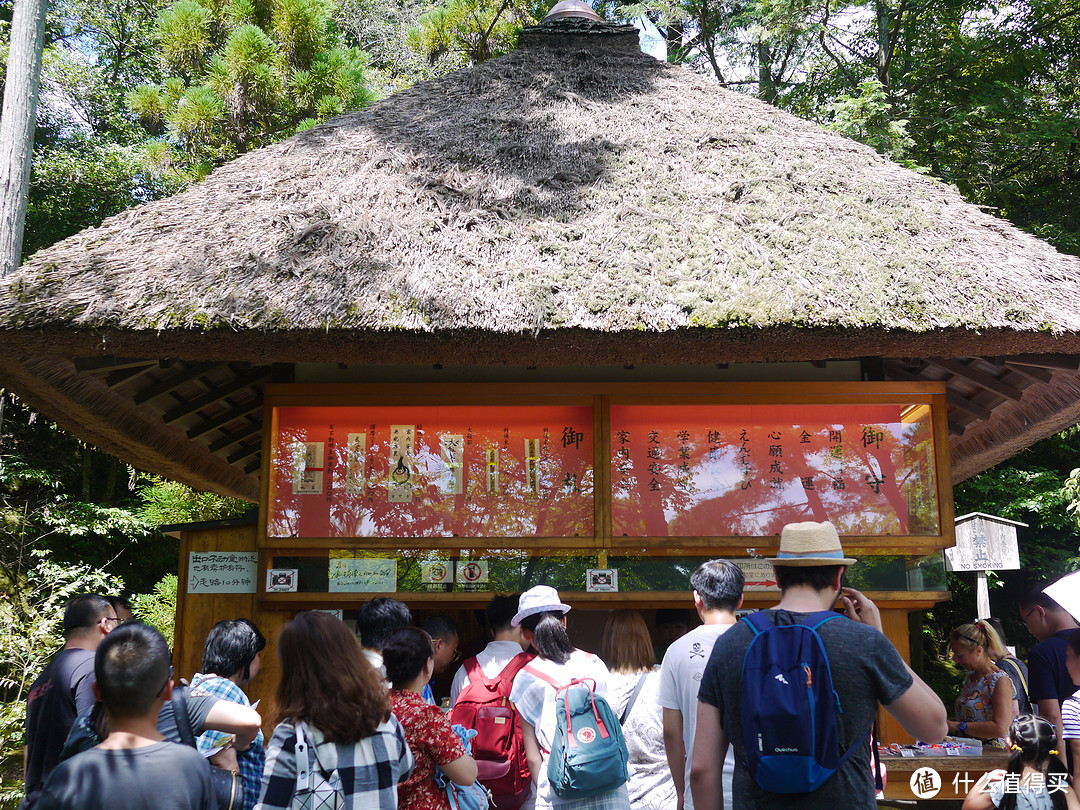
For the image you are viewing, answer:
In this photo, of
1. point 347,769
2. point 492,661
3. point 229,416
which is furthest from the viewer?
point 229,416

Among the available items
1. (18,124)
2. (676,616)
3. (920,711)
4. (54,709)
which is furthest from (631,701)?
(18,124)

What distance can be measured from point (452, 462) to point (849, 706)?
3410 mm

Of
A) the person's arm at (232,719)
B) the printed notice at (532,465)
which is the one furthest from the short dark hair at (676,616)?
the person's arm at (232,719)

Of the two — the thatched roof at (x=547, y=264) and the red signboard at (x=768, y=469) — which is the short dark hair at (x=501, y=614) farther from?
the thatched roof at (x=547, y=264)

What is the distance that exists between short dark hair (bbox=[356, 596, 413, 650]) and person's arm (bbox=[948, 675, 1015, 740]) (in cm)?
395

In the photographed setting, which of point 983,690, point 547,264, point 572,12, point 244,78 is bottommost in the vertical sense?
point 983,690

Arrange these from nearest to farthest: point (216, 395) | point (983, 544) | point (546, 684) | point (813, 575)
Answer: point (813, 575), point (546, 684), point (216, 395), point (983, 544)

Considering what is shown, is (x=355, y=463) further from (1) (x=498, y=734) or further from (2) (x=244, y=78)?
(2) (x=244, y=78)

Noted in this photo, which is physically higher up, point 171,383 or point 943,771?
point 171,383

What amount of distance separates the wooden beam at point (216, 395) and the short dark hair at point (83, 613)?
277 centimetres

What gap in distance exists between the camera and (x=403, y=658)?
272cm

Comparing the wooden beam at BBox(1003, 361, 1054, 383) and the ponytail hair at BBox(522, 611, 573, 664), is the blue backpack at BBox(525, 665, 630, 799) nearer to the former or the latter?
the ponytail hair at BBox(522, 611, 573, 664)

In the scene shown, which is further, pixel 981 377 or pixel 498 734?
pixel 981 377

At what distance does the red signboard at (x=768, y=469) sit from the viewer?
511 cm
